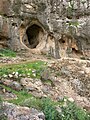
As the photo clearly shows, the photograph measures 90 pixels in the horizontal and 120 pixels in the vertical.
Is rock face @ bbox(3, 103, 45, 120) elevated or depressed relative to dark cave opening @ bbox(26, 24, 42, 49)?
depressed

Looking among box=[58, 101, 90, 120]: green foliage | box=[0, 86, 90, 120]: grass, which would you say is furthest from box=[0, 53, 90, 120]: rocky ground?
box=[58, 101, 90, 120]: green foliage

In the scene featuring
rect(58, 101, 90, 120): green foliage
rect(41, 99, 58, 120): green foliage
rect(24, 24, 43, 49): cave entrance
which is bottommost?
rect(58, 101, 90, 120): green foliage

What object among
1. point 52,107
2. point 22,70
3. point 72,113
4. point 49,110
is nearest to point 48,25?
point 22,70

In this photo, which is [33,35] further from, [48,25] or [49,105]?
[49,105]

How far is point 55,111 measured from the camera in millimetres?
16250

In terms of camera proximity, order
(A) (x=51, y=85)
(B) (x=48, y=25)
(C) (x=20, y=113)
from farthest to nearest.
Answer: (B) (x=48, y=25)
(A) (x=51, y=85)
(C) (x=20, y=113)

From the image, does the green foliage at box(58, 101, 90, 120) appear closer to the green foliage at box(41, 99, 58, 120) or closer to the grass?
the grass

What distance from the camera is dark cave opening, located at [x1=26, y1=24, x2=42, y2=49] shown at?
29.1 meters

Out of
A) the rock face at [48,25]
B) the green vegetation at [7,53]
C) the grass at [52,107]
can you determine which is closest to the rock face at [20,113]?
the grass at [52,107]

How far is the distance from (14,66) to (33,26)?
8511 mm

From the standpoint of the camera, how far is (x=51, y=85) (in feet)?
65.8

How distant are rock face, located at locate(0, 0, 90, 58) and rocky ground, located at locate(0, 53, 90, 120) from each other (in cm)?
338

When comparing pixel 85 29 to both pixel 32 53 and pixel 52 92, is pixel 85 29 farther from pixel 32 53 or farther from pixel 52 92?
pixel 52 92

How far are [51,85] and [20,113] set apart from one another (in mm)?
5254
